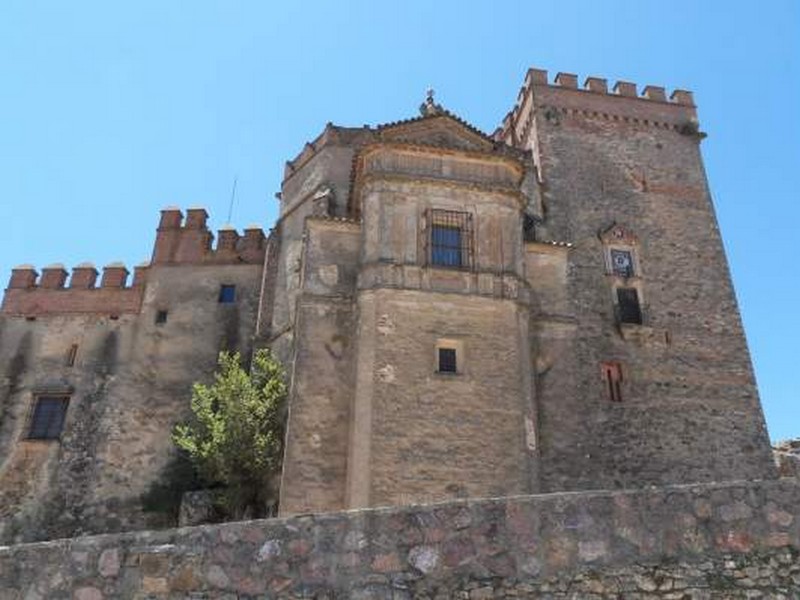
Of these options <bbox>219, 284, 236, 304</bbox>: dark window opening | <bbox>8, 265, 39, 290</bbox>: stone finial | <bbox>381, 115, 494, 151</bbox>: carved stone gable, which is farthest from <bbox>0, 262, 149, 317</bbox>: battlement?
<bbox>381, 115, 494, 151</bbox>: carved stone gable

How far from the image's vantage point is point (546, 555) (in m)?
6.01

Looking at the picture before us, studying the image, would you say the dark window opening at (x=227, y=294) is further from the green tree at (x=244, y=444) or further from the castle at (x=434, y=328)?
the green tree at (x=244, y=444)

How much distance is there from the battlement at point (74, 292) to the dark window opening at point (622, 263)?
53.7ft

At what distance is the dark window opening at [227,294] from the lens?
25781 mm

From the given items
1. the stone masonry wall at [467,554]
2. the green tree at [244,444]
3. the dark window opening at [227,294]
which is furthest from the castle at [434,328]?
the stone masonry wall at [467,554]

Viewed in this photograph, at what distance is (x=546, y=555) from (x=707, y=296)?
73.6 ft

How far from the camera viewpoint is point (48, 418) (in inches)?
950

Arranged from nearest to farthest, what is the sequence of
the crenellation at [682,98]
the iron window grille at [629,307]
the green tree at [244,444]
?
the green tree at [244,444], the iron window grille at [629,307], the crenellation at [682,98]

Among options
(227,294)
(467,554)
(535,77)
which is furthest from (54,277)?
(467,554)

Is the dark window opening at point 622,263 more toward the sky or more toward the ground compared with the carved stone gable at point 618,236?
more toward the ground

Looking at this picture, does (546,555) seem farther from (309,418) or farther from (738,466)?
(738,466)

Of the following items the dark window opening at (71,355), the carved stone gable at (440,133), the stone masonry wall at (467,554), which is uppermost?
the carved stone gable at (440,133)

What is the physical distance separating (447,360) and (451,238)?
11.5ft

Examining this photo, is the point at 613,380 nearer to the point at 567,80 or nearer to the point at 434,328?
the point at 434,328
